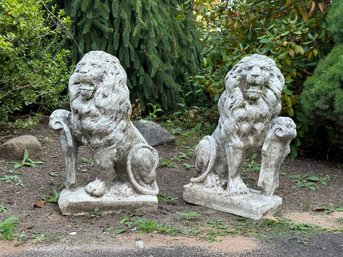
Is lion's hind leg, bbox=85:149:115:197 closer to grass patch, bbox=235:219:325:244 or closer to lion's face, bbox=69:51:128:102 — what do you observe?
lion's face, bbox=69:51:128:102

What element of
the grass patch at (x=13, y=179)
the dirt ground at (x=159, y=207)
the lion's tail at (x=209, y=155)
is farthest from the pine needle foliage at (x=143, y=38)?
the lion's tail at (x=209, y=155)

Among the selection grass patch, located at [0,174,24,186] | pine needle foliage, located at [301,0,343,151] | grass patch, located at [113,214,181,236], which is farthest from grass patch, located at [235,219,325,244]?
grass patch, located at [0,174,24,186]

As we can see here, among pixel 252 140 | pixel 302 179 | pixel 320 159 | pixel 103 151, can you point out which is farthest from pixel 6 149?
pixel 320 159

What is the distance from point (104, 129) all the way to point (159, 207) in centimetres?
99

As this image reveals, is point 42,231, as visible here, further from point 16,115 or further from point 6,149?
point 16,115

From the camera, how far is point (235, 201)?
5.34 m

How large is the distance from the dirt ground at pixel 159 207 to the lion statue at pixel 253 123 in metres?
0.44

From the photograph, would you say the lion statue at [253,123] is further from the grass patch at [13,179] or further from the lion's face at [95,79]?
the grass patch at [13,179]

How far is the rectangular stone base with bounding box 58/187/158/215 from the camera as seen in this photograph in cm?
520

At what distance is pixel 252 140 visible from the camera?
5.39m

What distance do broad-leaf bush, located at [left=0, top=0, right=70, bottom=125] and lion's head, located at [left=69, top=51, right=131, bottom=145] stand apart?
214 centimetres

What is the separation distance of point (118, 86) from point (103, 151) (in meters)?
0.61

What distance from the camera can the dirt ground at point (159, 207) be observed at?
4.74 metres

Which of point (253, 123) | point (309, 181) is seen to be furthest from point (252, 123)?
point (309, 181)
